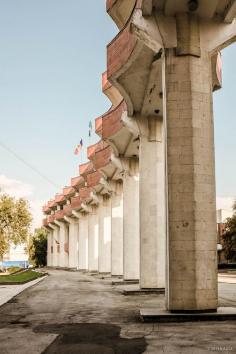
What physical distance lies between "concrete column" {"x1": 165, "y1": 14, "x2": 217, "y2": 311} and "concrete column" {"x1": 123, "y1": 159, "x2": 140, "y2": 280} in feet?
56.1

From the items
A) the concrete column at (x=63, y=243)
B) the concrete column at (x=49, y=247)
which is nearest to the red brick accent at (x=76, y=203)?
the concrete column at (x=63, y=243)

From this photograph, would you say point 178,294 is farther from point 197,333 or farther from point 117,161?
point 117,161

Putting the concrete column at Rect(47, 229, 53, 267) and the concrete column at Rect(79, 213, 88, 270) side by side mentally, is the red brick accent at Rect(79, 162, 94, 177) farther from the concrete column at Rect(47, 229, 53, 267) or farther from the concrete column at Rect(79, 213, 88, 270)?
the concrete column at Rect(47, 229, 53, 267)

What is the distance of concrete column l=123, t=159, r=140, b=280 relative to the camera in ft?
98.8

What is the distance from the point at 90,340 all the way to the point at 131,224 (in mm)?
20832

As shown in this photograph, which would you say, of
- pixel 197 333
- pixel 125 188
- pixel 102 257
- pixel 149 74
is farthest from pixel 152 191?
pixel 102 257

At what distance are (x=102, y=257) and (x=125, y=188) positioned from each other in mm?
16586

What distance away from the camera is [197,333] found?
401 inches

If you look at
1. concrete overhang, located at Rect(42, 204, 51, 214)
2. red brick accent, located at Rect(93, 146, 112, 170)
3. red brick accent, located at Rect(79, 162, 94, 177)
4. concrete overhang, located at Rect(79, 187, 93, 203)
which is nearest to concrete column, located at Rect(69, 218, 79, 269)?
red brick accent, located at Rect(79, 162, 94, 177)

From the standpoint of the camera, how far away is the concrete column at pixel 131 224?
98.8ft

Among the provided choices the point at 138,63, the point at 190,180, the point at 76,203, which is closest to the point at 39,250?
the point at 76,203

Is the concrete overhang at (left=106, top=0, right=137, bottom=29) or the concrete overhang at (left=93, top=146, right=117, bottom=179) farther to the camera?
the concrete overhang at (left=93, top=146, right=117, bottom=179)

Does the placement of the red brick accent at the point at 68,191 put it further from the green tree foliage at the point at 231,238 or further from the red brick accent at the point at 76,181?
the green tree foliage at the point at 231,238

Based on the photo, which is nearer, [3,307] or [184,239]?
[184,239]
